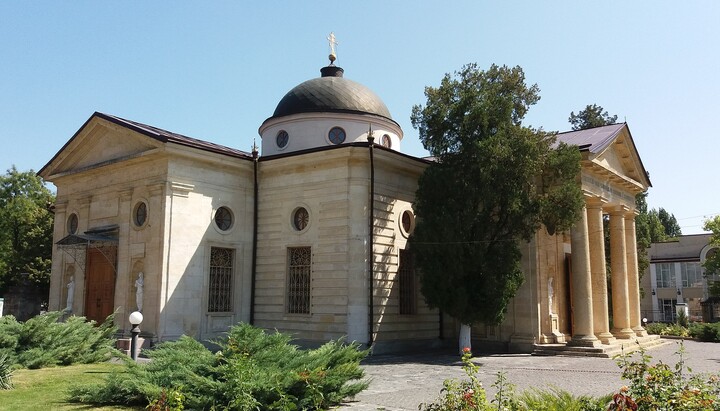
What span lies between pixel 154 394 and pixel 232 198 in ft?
46.0

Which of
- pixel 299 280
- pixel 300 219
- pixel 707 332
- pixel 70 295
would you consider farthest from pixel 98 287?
pixel 707 332

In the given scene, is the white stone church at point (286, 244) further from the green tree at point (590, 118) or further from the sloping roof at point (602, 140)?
the green tree at point (590, 118)

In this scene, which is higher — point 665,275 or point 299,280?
point 665,275

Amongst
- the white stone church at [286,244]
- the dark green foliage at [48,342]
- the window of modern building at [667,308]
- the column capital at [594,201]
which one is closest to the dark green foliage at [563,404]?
the dark green foliage at [48,342]

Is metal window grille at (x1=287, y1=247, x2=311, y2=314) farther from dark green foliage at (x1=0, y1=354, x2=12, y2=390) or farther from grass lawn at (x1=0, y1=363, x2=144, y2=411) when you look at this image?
dark green foliage at (x1=0, y1=354, x2=12, y2=390)

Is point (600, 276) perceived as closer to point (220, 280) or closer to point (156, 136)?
point (220, 280)

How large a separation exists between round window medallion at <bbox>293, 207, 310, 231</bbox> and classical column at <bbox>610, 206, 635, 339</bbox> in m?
13.7

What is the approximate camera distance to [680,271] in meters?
50.8

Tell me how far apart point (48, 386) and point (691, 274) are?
51.6 metres

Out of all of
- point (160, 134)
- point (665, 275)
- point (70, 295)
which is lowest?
point (70, 295)

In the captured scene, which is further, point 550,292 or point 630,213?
point 630,213

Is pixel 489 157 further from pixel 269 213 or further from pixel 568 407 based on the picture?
pixel 568 407

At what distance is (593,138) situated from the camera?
24.1 meters

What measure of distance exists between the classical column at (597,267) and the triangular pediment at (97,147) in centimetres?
1662
